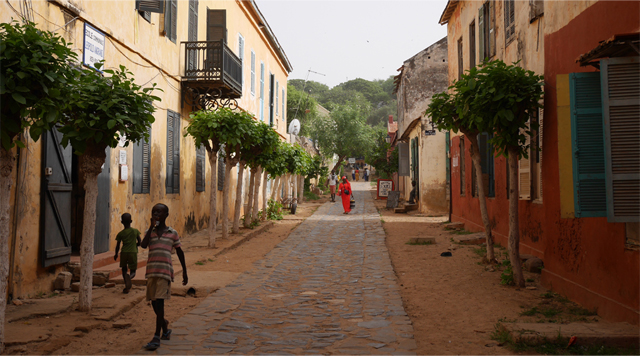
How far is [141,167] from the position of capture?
10938 millimetres

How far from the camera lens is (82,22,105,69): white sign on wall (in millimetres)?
8539

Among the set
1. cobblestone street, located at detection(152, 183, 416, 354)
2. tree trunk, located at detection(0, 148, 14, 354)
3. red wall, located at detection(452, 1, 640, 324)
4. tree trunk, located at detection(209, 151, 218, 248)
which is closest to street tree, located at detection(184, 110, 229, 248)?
tree trunk, located at detection(209, 151, 218, 248)

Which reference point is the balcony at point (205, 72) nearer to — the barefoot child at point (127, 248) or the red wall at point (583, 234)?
the barefoot child at point (127, 248)

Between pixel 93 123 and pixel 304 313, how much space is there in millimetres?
3288

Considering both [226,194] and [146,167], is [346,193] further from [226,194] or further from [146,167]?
[146,167]

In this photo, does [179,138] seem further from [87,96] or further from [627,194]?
[627,194]

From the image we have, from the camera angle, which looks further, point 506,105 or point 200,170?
point 200,170

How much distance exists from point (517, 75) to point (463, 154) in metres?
8.36

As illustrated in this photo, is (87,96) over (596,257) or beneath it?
over

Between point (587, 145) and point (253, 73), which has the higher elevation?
point (253, 73)

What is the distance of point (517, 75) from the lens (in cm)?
693

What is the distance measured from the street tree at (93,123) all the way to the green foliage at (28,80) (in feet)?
2.96

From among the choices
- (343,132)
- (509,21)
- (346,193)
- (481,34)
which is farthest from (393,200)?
(343,132)

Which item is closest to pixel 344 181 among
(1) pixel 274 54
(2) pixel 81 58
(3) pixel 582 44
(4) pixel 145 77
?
(1) pixel 274 54
